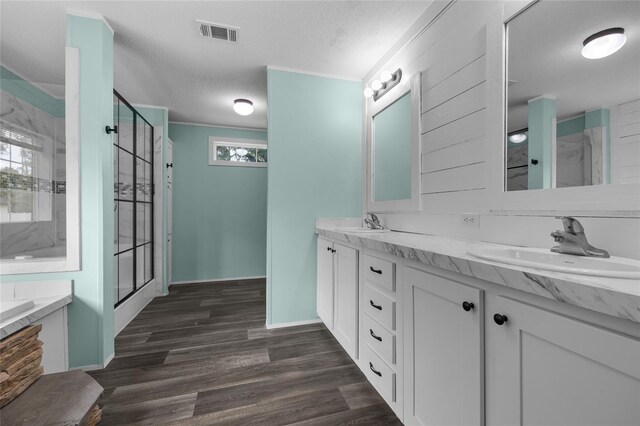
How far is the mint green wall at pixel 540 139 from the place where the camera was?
116 centimetres

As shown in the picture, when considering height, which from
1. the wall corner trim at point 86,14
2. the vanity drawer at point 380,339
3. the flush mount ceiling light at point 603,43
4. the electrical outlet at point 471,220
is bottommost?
the vanity drawer at point 380,339

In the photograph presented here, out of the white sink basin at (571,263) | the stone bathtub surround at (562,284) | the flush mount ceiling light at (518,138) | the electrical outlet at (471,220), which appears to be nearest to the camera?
the stone bathtub surround at (562,284)

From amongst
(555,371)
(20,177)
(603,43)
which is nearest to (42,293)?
(20,177)

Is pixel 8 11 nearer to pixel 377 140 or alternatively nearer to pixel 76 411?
pixel 76 411

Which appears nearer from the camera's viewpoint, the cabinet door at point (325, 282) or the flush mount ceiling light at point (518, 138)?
the flush mount ceiling light at point (518, 138)

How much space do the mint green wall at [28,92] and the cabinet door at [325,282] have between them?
8.65 feet

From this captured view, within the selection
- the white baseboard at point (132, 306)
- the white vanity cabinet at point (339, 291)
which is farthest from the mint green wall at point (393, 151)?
the white baseboard at point (132, 306)

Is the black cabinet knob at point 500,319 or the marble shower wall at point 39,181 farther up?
the marble shower wall at point 39,181

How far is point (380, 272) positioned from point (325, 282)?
3.17 feet

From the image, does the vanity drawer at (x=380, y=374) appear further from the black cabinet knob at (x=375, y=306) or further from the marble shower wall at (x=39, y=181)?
the marble shower wall at (x=39, y=181)

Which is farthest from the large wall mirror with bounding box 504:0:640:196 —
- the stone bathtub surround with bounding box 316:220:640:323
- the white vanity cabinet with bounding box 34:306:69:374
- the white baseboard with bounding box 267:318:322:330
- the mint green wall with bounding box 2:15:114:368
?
the white vanity cabinet with bounding box 34:306:69:374

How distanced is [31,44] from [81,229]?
1.66 meters

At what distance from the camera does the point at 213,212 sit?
169 inches

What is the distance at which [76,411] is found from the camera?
997mm
